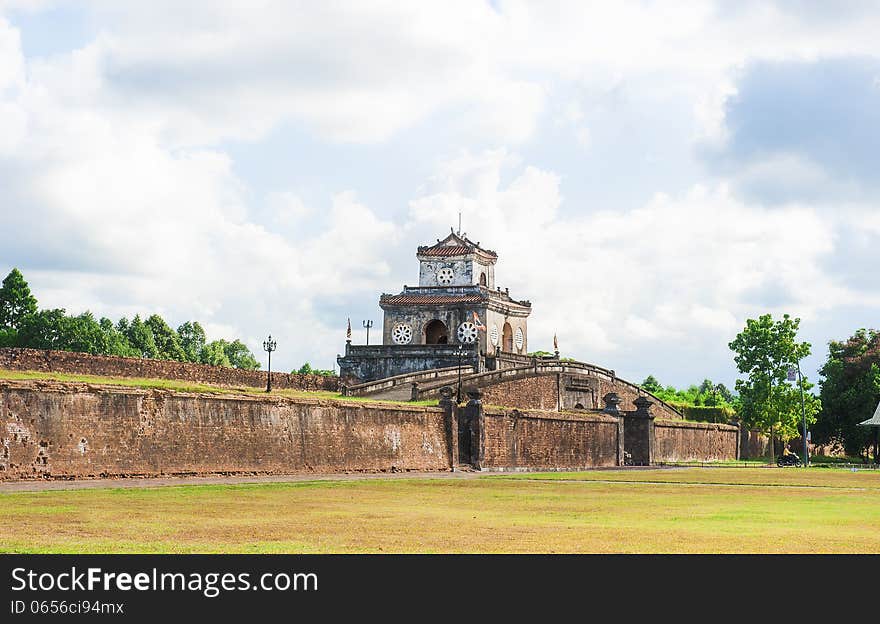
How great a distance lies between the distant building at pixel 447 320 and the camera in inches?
2734

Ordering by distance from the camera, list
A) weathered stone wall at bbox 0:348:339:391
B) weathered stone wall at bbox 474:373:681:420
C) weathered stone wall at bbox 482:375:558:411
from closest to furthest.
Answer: weathered stone wall at bbox 0:348:339:391 → weathered stone wall at bbox 482:375:558:411 → weathered stone wall at bbox 474:373:681:420

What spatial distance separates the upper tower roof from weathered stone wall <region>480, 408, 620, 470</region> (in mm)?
26829

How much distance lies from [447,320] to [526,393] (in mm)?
12829

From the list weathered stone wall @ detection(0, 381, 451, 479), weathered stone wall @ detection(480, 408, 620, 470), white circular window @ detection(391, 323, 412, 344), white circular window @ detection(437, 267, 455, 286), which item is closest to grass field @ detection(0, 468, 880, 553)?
weathered stone wall @ detection(0, 381, 451, 479)

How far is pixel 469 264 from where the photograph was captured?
3095 inches

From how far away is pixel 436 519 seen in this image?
1858 centimetres

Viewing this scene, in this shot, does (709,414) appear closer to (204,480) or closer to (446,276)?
(446,276)

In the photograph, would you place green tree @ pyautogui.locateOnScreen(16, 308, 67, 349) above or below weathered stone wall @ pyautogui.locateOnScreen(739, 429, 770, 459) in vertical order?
above

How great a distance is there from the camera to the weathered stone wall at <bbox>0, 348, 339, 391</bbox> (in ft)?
126

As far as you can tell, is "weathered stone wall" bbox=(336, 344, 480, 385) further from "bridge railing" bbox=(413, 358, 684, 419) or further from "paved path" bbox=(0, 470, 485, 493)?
"paved path" bbox=(0, 470, 485, 493)

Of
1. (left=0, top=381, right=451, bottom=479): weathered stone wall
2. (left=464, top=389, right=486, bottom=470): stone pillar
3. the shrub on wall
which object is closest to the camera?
(left=0, top=381, right=451, bottom=479): weathered stone wall

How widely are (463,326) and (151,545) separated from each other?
6088cm

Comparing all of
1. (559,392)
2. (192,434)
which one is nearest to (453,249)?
(559,392)
